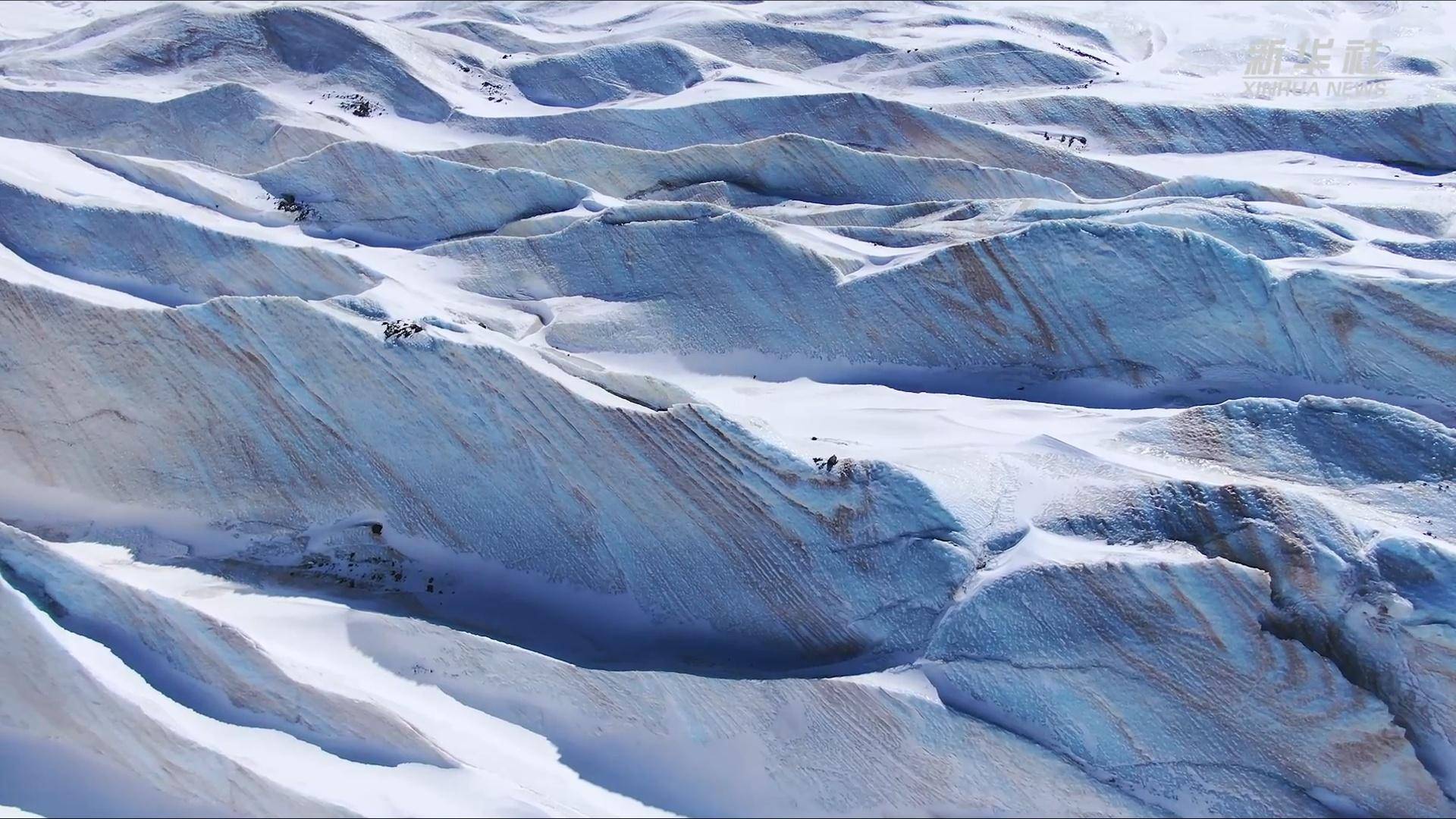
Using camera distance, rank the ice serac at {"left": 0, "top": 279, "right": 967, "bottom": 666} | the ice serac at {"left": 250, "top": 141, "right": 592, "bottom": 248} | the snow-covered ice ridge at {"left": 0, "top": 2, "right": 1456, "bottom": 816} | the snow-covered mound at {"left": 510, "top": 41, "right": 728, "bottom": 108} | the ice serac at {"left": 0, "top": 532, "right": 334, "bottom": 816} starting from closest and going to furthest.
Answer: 1. the ice serac at {"left": 0, "top": 532, "right": 334, "bottom": 816}
2. the snow-covered ice ridge at {"left": 0, "top": 2, "right": 1456, "bottom": 816}
3. the ice serac at {"left": 0, "top": 279, "right": 967, "bottom": 666}
4. the ice serac at {"left": 250, "top": 141, "right": 592, "bottom": 248}
5. the snow-covered mound at {"left": 510, "top": 41, "right": 728, "bottom": 108}

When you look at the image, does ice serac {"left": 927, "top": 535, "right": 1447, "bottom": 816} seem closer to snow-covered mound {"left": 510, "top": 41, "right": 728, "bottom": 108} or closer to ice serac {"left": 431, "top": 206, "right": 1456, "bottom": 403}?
ice serac {"left": 431, "top": 206, "right": 1456, "bottom": 403}

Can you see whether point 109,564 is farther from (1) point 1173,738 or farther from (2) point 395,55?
(2) point 395,55

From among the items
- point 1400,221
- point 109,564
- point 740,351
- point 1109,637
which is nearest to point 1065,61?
point 1400,221

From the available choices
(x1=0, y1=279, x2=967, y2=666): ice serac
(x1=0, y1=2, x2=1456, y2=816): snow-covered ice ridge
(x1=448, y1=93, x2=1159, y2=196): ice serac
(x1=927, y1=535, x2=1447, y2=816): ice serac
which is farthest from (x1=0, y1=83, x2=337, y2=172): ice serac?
(x1=927, y1=535, x2=1447, y2=816): ice serac

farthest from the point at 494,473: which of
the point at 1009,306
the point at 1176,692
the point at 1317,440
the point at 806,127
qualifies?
the point at 806,127

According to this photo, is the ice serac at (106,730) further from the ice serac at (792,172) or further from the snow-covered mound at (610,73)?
the snow-covered mound at (610,73)
